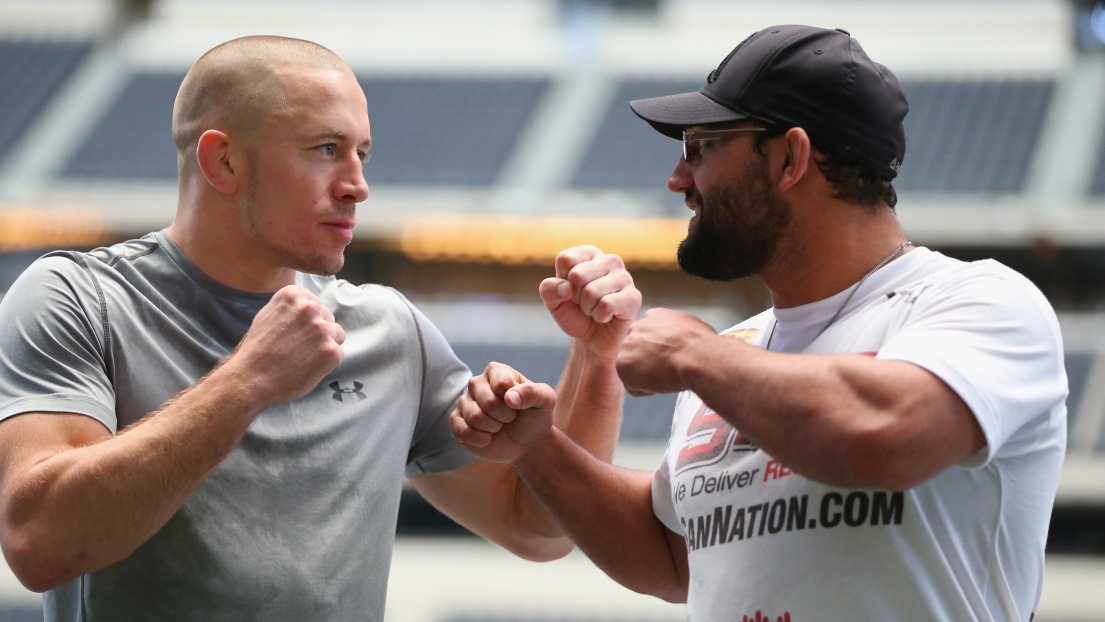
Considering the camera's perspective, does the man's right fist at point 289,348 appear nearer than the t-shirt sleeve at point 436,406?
Yes

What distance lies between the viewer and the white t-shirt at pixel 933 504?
73.5 inches

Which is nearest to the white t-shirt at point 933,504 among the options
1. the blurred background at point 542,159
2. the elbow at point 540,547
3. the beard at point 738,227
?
the beard at point 738,227

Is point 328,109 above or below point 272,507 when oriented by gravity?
above

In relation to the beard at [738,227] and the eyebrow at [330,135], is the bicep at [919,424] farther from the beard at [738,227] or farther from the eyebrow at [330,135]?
the eyebrow at [330,135]

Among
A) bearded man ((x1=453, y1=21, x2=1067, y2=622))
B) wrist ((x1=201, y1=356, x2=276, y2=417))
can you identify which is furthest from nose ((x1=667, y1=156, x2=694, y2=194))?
wrist ((x1=201, y1=356, x2=276, y2=417))

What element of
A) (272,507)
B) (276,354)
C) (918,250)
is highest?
(918,250)

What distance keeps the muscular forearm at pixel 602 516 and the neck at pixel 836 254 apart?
0.65 metres

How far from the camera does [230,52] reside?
2.41 m

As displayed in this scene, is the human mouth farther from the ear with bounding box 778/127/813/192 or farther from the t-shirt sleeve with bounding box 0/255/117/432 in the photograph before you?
the ear with bounding box 778/127/813/192

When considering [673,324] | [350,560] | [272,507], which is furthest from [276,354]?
[673,324]

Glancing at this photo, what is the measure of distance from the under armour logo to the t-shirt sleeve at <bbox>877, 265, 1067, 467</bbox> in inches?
45.2

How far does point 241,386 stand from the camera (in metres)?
2.04

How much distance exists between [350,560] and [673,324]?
2.88ft

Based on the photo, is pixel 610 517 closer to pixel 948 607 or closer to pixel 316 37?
pixel 948 607
